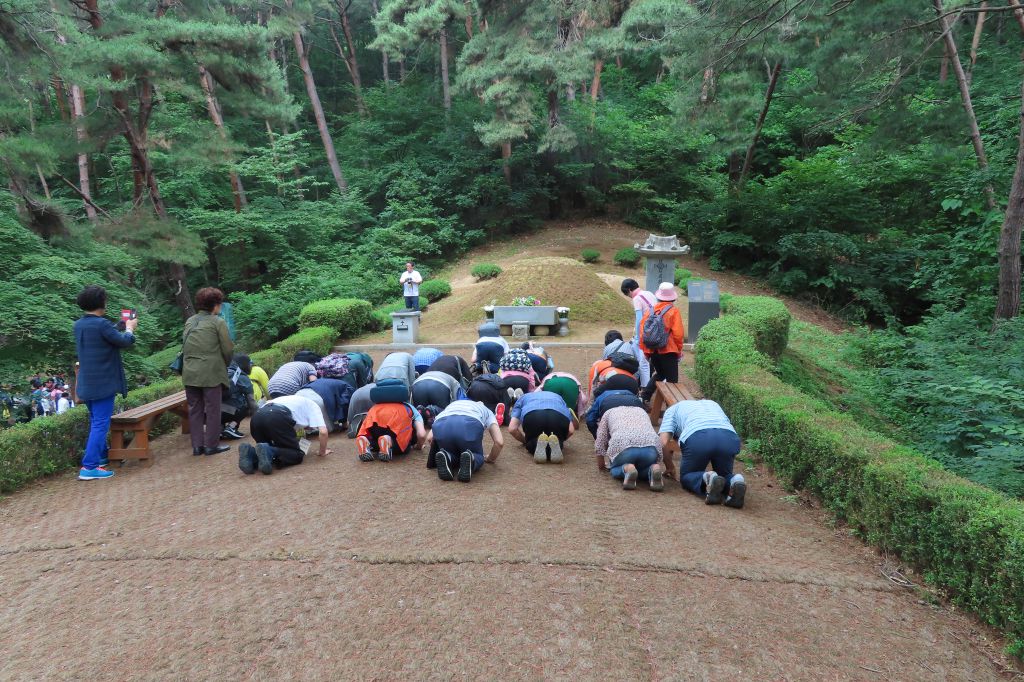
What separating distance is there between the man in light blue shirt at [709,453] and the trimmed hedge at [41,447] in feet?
18.4

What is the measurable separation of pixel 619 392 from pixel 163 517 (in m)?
3.75

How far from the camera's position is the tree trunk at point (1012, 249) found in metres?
9.27

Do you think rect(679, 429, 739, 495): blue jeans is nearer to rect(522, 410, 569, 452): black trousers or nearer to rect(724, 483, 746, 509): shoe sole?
rect(724, 483, 746, 509): shoe sole

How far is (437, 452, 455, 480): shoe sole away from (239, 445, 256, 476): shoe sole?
1.73m

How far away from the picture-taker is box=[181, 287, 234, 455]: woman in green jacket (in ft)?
19.1

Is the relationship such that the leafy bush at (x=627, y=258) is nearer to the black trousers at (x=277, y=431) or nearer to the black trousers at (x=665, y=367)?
the black trousers at (x=665, y=367)

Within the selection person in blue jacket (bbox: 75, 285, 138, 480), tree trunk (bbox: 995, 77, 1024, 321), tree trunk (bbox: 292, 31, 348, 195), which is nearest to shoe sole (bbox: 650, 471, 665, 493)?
person in blue jacket (bbox: 75, 285, 138, 480)

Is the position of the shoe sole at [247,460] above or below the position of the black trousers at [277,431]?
below

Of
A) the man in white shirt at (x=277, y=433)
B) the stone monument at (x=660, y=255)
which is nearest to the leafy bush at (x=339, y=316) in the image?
the stone monument at (x=660, y=255)

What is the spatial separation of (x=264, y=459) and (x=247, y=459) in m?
0.16

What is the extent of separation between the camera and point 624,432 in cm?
494

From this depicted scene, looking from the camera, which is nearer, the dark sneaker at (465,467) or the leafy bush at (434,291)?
the dark sneaker at (465,467)

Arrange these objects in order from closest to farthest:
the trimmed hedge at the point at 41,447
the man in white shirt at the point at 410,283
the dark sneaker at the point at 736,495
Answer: the dark sneaker at the point at 736,495, the trimmed hedge at the point at 41,447, the man in white shirt at the point at 410,283

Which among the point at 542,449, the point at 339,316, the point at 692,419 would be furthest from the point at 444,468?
the point at 339,316
